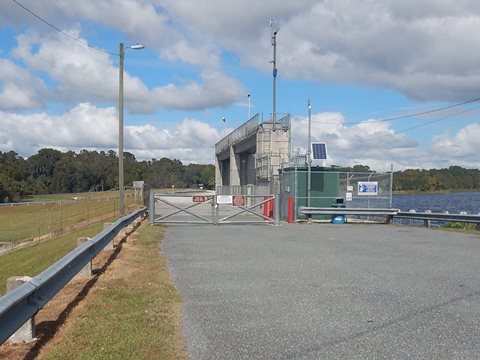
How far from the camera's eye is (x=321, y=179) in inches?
1134

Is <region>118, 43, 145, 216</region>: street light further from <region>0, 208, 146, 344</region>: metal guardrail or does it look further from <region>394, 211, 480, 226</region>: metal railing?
<region>0, 208, 146, 344</region>: metal guardrail

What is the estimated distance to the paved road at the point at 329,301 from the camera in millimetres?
5535

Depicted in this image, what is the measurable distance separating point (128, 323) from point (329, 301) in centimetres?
275

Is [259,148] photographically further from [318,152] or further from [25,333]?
[25,333]

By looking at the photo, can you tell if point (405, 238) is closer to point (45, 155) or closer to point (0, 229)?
point (0, 229)

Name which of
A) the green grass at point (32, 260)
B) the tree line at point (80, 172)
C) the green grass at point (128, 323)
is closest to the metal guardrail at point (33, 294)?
the green grass at point (128, 323)

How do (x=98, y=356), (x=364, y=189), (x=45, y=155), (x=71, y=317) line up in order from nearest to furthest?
1. (x=98, y=356)
2. (x=71, y=317)
3. (x=364, y=189)
4. (x=45, y=155)

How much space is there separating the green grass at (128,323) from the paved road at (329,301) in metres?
0.25

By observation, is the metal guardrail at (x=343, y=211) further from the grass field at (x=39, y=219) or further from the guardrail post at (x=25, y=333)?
the guardrail post at (x=25, y=333)

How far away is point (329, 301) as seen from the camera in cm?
757

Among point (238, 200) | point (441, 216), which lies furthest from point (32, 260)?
point (441, 216)

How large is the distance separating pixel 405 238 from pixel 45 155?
142898mm

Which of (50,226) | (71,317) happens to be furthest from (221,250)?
(50,226)

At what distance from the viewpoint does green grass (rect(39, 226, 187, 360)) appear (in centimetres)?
529
